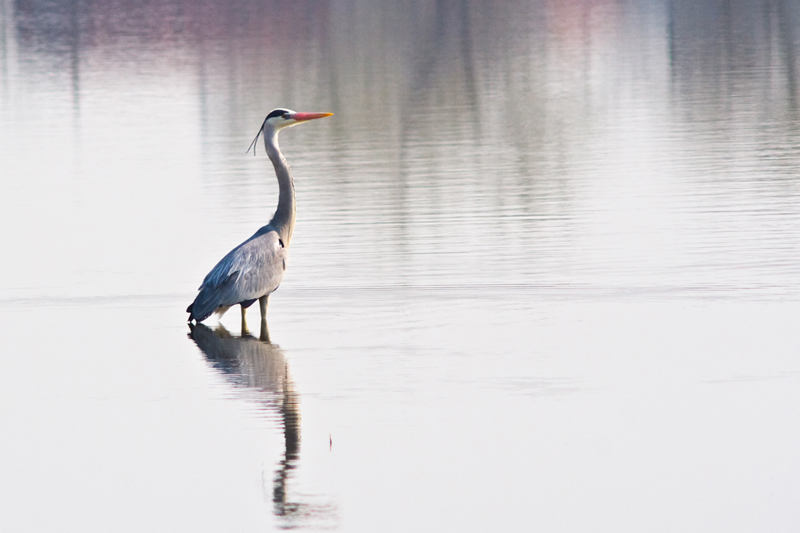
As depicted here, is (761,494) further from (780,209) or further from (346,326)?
(780,209)

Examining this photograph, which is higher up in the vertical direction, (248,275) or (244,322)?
(248,275)

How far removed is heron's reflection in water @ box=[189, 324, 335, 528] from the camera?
7176mm

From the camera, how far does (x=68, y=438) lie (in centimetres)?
862

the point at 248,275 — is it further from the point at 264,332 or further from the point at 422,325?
the point at 422,325

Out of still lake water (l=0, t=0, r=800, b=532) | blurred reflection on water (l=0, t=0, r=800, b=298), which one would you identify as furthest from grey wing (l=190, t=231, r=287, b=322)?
blurred reflection on water (l=0, t=0, r=800, b=298)

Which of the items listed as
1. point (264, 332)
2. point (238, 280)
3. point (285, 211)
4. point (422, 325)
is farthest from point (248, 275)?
point (422, 325)

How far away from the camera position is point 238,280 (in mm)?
11633

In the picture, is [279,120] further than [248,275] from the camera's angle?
Yes

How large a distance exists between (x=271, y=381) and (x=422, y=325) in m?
1.87

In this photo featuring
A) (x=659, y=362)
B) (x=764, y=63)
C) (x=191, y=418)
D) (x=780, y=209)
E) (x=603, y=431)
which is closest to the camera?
(x=603, y=431)

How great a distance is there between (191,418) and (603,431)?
2.69 metres

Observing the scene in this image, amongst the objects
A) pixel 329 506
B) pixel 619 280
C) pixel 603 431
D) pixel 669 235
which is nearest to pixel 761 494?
pixel 603 431

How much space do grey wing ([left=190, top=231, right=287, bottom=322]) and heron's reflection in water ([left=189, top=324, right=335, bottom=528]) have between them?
27 centimetres

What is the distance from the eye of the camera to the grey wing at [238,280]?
11.6 meters
